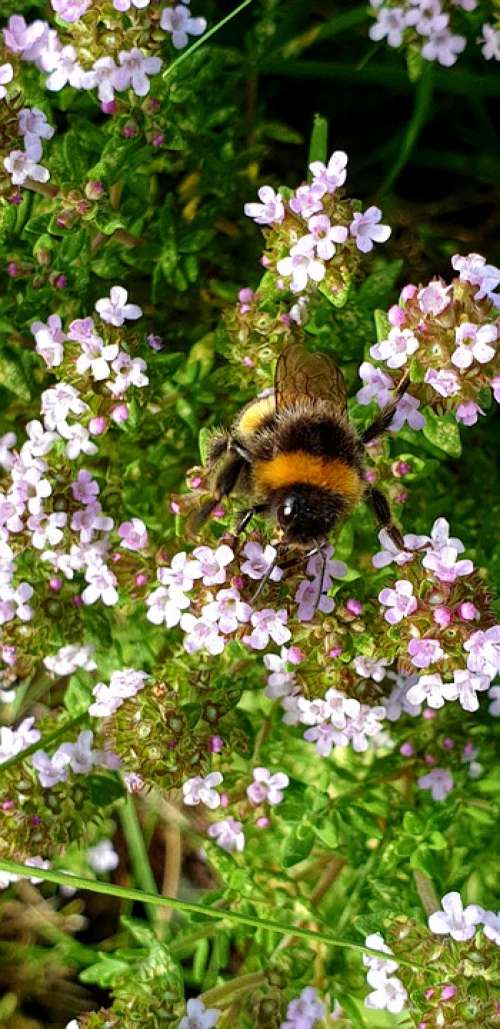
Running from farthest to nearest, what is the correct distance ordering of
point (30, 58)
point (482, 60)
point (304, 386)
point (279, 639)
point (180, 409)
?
1. point (482, 60)
2. point (180, 409)
3. point (30, 58)
4. point (279, 639)
5. point (304, 386)

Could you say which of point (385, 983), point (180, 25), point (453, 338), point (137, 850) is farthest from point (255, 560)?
point (137, 850)

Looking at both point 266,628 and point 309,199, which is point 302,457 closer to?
point 266,628

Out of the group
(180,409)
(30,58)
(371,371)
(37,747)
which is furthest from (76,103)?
(37,747)

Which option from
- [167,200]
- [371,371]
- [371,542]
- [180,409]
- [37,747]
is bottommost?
[37,747]

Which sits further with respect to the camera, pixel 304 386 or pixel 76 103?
pixel 76 103

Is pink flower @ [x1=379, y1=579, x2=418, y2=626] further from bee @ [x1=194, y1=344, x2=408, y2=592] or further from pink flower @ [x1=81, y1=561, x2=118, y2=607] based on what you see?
pink flower @ [x1=81, y1=561, x2=118, y2=607]

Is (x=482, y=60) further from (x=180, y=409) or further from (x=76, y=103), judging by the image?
(x=180, y=409)
